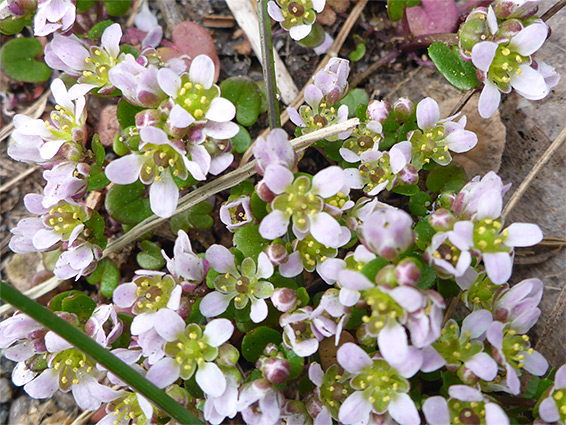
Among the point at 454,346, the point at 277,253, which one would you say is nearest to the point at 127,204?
the point at 277,253

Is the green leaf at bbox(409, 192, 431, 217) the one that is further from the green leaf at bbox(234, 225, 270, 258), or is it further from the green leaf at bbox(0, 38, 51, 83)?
the green leaf at bbox(0, 38, 51, 83)

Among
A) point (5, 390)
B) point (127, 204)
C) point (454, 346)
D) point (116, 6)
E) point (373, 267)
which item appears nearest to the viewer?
point (373, 267)

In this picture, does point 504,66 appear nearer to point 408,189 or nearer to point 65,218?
point 408,189

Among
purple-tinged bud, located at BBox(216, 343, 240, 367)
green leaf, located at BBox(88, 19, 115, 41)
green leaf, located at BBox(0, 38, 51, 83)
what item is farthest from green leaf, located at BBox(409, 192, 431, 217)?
green leaf, located at BBox(0, 38, 51, 83)

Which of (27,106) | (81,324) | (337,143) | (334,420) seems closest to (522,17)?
(337,143)


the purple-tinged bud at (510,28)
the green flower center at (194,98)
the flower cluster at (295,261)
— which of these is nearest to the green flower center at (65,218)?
the flower cluster at (295,261)
